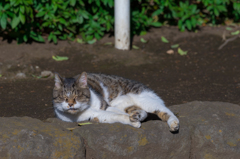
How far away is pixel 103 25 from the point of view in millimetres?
7480

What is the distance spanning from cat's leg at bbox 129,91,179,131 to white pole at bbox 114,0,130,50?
9.99 ft

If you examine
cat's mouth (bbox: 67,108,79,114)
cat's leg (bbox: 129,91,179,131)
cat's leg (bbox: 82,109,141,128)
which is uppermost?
cat's mouth (bbox: 67,108,79,114)

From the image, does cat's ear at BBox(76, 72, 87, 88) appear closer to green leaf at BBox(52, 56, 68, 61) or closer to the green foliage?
green leaf at BBox(52, 56, 68, 61)

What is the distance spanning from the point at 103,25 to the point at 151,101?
412 cm

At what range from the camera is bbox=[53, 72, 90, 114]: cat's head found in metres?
3.43

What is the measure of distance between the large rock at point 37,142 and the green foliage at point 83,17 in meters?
3.69

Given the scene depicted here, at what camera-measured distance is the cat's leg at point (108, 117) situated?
135 inches

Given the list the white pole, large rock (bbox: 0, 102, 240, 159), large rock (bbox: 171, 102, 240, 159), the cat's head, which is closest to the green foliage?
the white pole

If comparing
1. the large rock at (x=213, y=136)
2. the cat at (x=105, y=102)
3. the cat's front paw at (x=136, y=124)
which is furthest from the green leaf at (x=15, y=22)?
the large rock at (x=213, y=136)

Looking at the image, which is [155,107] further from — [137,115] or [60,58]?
[60,58]

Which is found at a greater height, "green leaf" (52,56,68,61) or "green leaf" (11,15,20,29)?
"green leaf" (11,15,20,29)

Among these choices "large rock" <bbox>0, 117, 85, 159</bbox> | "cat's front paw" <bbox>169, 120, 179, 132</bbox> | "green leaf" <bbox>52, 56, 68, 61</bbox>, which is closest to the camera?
"large rock" <bbox>0, 117, 85, 159</bbox>

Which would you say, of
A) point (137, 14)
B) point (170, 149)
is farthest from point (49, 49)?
point (170, 149)

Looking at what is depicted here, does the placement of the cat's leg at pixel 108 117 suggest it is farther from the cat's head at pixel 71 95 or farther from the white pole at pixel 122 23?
the white pole at pixel 122 23
